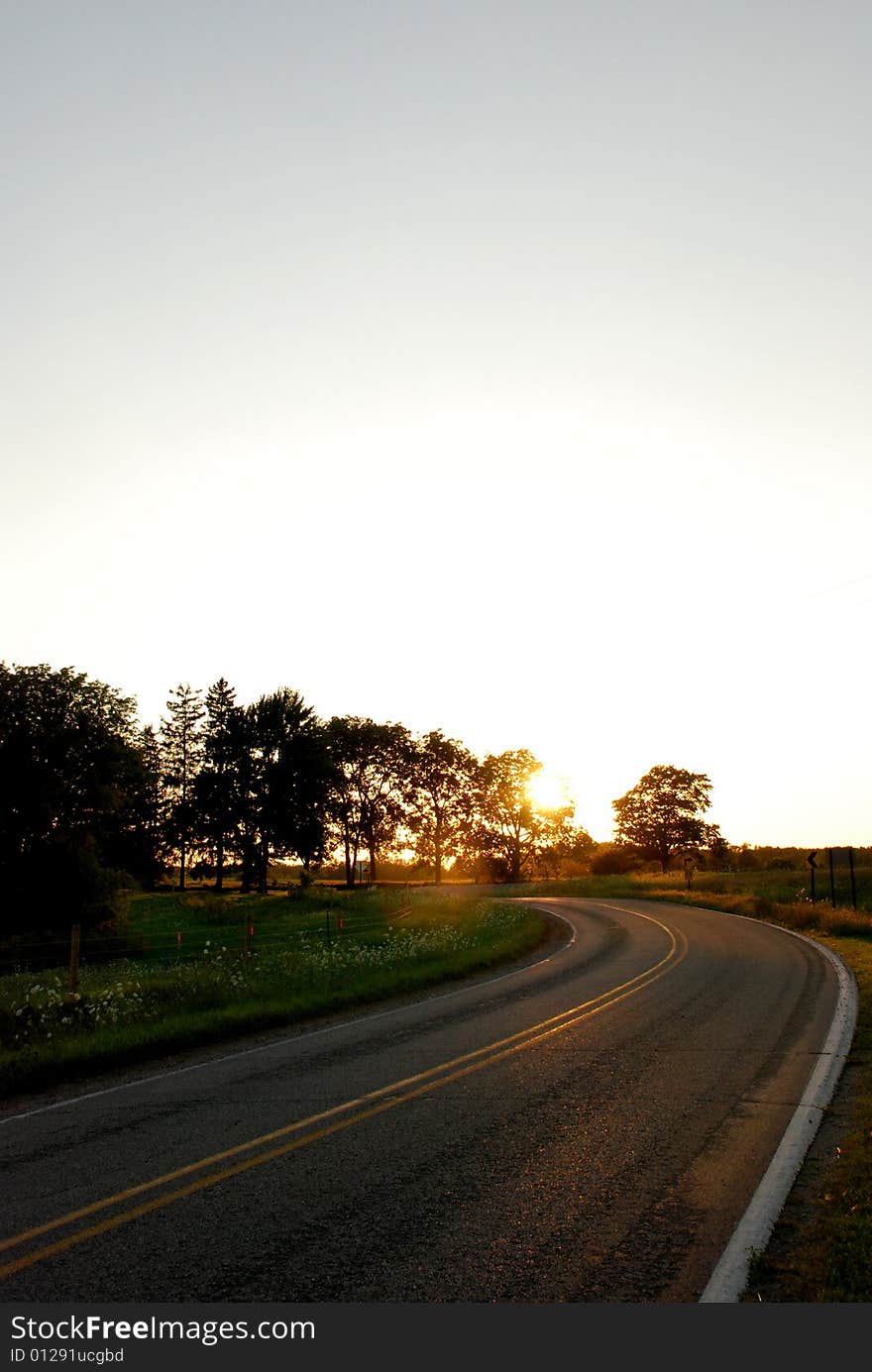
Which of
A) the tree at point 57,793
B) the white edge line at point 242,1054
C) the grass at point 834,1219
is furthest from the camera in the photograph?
the tree at point 57,793

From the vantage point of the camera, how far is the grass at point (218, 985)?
13.6 meters

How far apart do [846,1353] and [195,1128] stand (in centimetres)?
636

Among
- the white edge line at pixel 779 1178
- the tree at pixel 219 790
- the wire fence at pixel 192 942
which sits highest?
the tree at pixel 219 790

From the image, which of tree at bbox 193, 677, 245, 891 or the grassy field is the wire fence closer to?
the grassy field

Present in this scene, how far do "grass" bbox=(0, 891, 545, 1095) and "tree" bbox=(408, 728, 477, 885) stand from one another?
198ft

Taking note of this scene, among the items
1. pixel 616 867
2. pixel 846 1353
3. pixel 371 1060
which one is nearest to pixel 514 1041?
pixel 371 1060

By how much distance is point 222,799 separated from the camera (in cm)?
7756

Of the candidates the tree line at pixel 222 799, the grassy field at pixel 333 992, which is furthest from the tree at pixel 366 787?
the grassy field at pixel 333 992

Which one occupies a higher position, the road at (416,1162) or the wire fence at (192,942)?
the road at (416,1162)

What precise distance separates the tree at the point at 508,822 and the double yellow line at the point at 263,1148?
86.0 meters

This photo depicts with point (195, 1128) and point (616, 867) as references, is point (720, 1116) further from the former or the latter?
point (616, 867)

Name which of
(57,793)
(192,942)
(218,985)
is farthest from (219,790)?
(218,985)

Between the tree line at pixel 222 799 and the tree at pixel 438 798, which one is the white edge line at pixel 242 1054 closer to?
the tree line at pixel 222 799

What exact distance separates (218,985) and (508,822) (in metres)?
84.5
